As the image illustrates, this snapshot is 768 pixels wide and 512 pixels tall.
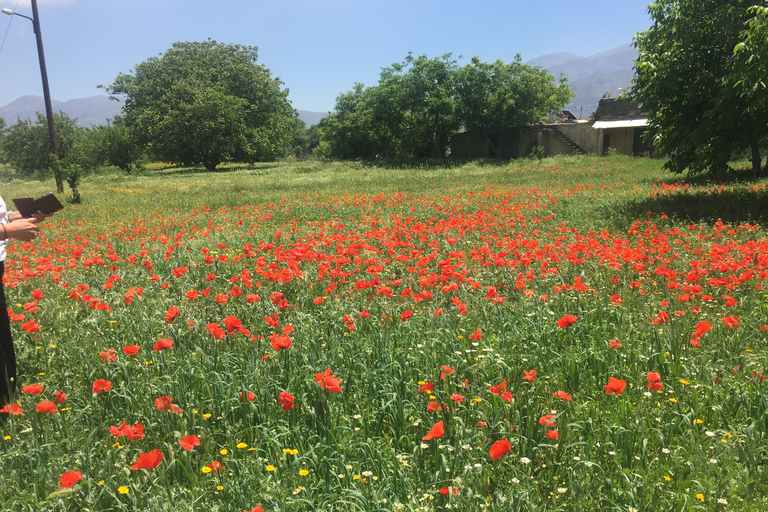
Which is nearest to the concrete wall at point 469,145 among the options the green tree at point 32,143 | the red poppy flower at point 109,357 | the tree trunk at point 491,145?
the tree trunk at point 491,145

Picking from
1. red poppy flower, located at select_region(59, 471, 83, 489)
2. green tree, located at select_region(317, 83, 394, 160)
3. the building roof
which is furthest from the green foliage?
red poppy flower, located at select_region(59, 471, 83, 489)

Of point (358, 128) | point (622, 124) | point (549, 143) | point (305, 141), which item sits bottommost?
point (549, 143)

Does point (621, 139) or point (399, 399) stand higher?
point (621, 139)

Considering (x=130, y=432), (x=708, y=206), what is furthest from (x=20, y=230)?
(x=708, y=206)

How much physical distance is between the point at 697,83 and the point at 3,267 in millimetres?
12258

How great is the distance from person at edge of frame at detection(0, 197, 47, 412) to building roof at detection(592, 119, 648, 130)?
121 feet

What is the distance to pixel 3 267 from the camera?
3.16 meters

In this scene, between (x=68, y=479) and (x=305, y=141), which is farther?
(x=305, y=141)

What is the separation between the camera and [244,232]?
9.45m

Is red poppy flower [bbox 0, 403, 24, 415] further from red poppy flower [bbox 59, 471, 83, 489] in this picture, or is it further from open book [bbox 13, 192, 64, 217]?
open book [bbox 13, 192, 64, 217]

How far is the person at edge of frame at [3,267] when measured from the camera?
280 centimetres

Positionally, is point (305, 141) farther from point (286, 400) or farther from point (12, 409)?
point (286, 400)

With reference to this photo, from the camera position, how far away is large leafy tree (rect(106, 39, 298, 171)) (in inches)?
1538

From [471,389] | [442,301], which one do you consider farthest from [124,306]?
[471,389]
